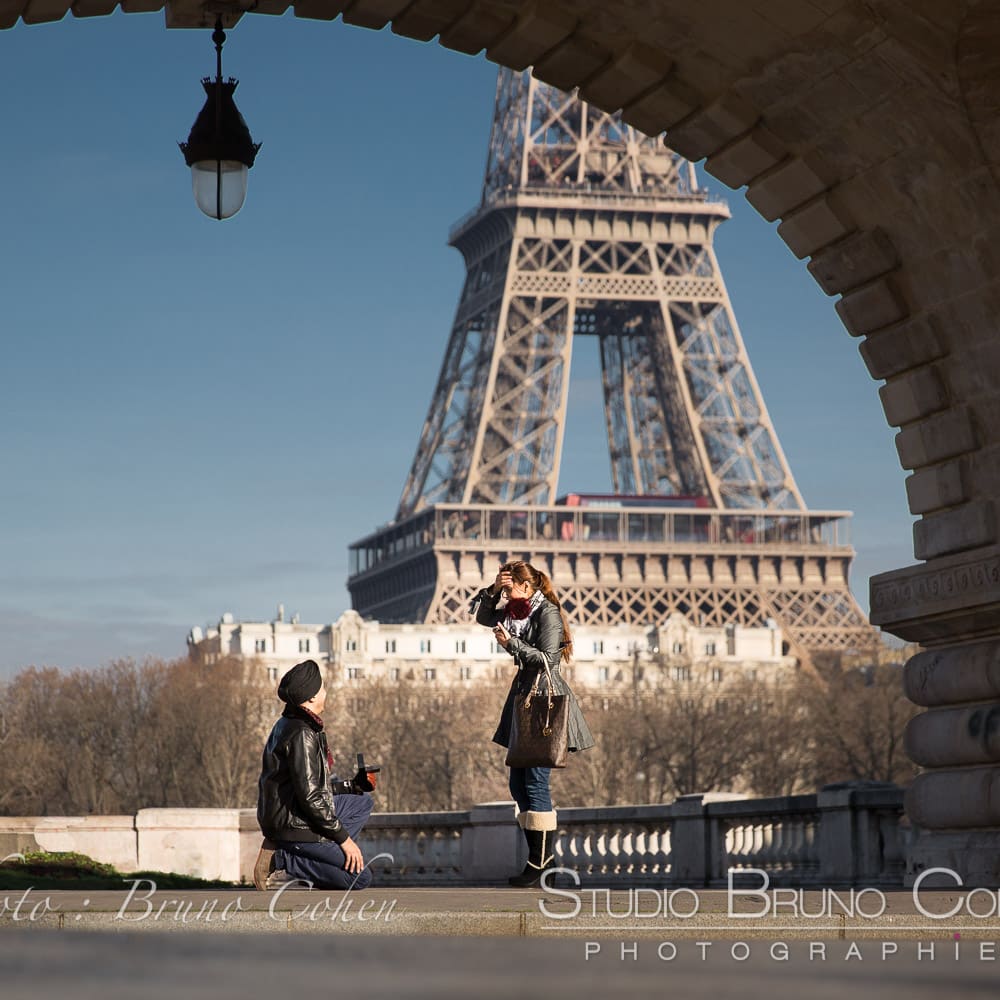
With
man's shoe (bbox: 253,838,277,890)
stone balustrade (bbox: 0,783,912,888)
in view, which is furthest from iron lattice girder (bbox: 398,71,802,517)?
man's shoe (bbox: 253,838,277,890)

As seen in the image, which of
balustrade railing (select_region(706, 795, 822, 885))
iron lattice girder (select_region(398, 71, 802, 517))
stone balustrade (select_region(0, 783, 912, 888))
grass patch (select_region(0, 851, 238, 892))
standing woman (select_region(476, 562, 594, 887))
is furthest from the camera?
iron lattice girder (select_region(398, 71, 802, 517))

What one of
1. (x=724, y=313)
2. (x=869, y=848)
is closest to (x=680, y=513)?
(x=724, y=313)

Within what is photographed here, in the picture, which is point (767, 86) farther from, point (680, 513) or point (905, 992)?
point (680, 513)

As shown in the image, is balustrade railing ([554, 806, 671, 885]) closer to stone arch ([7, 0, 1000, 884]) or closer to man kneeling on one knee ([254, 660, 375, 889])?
stone arch ([7, 0, 1000, 884])

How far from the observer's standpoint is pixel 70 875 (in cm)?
2106

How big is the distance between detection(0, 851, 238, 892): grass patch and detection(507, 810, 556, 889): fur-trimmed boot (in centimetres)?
748

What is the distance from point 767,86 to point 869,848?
23.0ft

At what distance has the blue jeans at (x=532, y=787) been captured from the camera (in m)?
12.3

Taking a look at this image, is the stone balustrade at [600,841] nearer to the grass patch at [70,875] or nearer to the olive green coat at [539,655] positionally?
the grass patch at [70,875]

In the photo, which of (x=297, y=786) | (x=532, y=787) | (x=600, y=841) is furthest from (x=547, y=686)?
(x=600, y=841)

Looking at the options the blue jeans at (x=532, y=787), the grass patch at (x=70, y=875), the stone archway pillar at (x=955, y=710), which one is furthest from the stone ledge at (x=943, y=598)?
the grass patch at (x=70, y=875)

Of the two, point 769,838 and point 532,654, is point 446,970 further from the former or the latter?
point 769,838

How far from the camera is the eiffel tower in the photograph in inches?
3839

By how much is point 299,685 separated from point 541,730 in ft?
7.19
